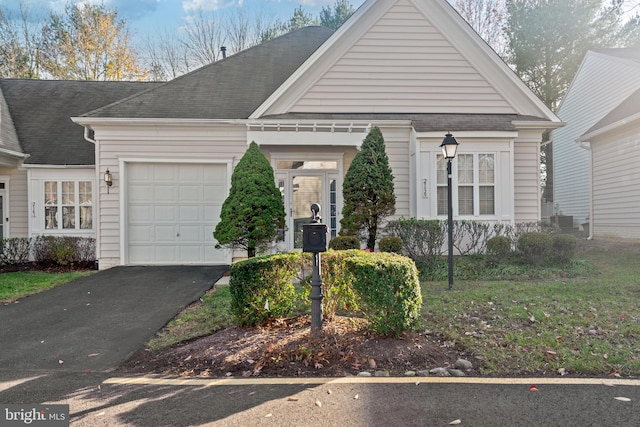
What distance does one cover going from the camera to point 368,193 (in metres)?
8.21

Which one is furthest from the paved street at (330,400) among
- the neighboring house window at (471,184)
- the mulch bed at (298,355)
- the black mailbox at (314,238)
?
the neighboring house window at (471,184)

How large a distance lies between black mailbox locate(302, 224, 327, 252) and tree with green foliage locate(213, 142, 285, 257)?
378 cm

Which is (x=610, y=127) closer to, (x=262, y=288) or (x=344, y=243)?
(x=344, y=243)

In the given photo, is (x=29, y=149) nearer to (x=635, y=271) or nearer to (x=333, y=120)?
(x=333, y=120)

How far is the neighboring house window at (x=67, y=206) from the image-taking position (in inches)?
413

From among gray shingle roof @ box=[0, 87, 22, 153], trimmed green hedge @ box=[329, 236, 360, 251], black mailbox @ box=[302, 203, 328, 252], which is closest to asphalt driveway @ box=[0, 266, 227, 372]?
black mailbox @ box=[302, 203, 328, 252]

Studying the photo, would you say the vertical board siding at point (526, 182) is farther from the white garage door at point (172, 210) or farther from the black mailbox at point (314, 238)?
the black mailbox at point (314, 238)

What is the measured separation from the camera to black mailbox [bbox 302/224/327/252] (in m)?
3.90

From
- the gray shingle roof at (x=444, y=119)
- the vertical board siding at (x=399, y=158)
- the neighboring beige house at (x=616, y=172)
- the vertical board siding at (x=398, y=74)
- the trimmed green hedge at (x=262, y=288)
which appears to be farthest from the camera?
the neighboring beige house at (x=616, y=172)

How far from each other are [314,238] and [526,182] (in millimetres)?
7876

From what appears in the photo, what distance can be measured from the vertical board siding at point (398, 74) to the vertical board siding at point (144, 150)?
6.31 ft

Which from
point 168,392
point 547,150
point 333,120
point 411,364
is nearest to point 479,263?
point 333,120

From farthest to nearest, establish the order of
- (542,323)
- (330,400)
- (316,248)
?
(542,323) < (316,248) < (330,400)

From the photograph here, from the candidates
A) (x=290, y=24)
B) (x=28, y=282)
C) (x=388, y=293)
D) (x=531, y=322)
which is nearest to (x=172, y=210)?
(x=28, y=282)
